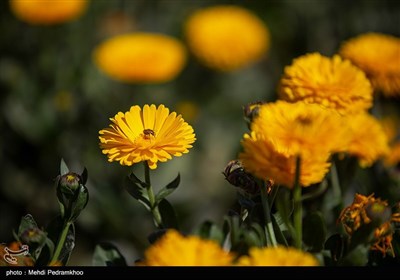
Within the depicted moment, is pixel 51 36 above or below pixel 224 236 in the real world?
above

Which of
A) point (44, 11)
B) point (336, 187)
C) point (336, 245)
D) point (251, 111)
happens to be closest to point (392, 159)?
point (336, 187)

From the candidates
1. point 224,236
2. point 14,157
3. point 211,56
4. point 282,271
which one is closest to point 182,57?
point 211,56

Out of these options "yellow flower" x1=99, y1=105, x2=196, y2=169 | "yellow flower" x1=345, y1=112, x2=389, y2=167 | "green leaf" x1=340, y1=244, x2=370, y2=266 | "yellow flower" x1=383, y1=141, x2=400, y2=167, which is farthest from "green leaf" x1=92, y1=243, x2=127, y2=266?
"yellow flower" x1=383, y1=141, x2=400, y2=167

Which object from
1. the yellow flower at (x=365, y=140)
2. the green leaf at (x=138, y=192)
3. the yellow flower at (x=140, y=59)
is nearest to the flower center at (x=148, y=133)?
the green leaf at (x=138, y=192)

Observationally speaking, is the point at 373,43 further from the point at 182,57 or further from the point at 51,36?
the point at 51,36

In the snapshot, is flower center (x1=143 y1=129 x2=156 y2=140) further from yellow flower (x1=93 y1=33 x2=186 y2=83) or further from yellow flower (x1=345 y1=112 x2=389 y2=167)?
yellow flower (x1=93 y1=33 x2=186 y2=83)

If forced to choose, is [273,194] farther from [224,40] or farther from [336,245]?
[224,40]
